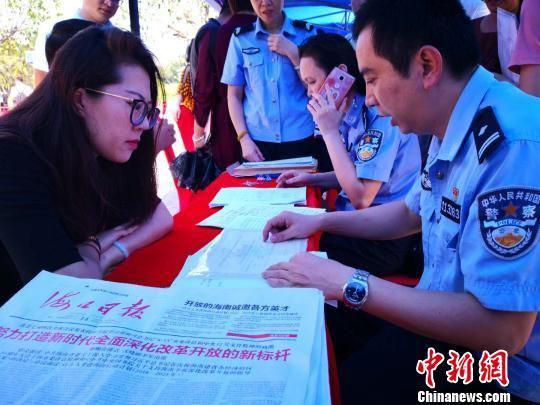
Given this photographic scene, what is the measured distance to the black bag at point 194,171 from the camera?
268 cm

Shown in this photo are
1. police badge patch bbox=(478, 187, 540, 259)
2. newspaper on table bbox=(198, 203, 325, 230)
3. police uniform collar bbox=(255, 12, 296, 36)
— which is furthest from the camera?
police uniform collar bbox=(255, 12, 296, 36)

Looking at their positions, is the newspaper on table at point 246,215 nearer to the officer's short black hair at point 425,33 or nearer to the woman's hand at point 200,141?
the officer's short black hair at point 425,33

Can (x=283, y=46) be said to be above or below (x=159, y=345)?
above

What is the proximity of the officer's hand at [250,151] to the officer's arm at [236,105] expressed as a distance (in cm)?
11

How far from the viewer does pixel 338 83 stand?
1.83 m


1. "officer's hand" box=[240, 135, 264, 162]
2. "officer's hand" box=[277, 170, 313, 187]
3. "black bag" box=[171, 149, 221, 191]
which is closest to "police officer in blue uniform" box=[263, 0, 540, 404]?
"officer's hand" box=[277, 170, 313, 187]

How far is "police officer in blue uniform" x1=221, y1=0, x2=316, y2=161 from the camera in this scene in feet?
8.04

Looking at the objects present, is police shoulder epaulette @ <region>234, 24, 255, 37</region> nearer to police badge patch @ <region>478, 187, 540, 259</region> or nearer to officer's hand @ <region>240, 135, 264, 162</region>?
officer's hand @ <region>240, 135, 264, 162</region>

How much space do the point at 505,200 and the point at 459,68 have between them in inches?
13.6

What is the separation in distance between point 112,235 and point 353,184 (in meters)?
0.86

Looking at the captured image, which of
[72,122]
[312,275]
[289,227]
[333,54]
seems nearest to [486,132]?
[312,275]

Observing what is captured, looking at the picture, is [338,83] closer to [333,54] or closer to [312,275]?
[333,54]

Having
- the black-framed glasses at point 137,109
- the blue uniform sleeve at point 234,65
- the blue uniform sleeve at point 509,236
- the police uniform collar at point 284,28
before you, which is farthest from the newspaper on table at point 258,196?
the police uniform collar at point 284,28

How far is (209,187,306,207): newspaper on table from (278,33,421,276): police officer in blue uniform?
4.4 inches
